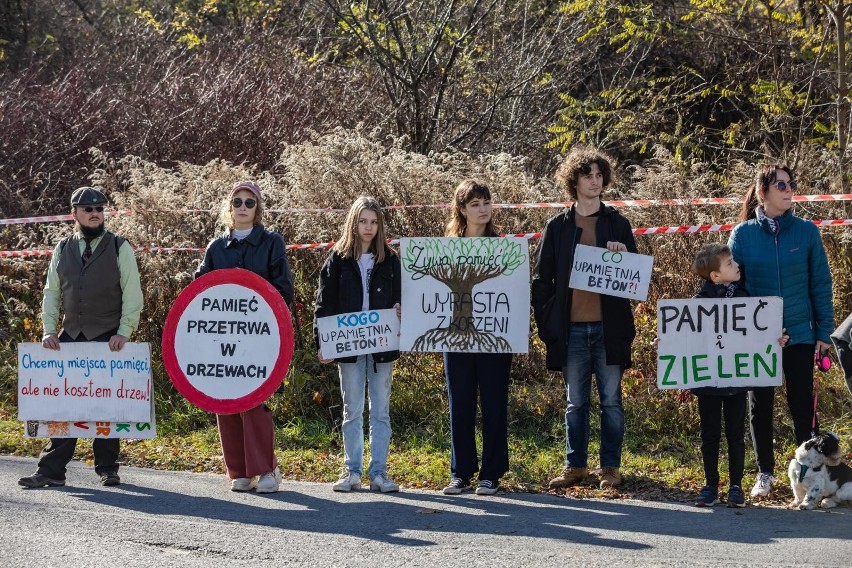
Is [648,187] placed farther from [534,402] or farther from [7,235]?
[7,235]

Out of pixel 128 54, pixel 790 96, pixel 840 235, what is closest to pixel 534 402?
pixel 840 235

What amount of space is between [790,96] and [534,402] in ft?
15.0

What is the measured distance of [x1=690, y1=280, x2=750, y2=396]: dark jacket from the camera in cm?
744

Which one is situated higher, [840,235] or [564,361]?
[840,235]

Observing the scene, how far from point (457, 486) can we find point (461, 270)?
4.84 feet

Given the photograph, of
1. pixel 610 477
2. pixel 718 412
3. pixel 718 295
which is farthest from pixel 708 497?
pixel 718 295

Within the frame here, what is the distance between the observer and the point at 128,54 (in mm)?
22625

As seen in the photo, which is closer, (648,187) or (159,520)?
(159,520)

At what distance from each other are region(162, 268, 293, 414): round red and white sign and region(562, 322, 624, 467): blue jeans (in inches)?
75.6

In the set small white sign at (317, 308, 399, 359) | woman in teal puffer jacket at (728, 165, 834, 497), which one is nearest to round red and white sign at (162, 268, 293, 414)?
small white sign at (317, 308, 399, 359)

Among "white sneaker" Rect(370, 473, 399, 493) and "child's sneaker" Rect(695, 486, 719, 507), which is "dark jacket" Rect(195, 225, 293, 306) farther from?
"child's sneaker" Rect(695, 486, 719, 507)

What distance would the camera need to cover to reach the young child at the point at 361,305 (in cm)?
802

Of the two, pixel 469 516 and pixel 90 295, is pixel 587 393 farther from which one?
pixel 90 295

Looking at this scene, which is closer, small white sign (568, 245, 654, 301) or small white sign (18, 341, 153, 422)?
small white sign (568, 245, 654, 301)
